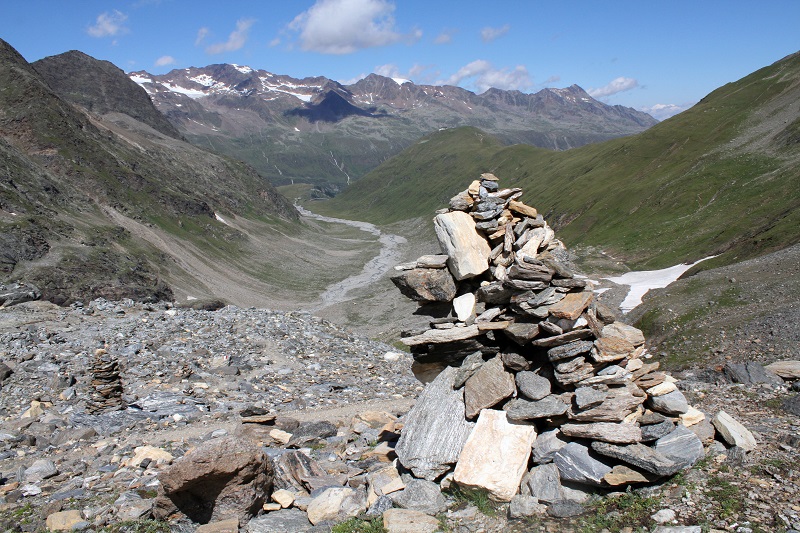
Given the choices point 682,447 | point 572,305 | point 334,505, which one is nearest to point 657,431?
point 682,447

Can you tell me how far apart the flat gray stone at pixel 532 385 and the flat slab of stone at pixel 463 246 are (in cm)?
408

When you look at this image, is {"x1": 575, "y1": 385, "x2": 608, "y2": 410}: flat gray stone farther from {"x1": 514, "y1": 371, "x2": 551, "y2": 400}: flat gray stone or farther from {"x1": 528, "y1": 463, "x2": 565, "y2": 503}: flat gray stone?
{"x1": 528, "y1": 463, "x2": 565, "y2": 503}: flat gray stone

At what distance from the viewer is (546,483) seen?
1447cm

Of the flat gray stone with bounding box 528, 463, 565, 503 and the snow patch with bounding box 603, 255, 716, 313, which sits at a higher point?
the flat gray stone with bounding box 528, 463, 565, 503

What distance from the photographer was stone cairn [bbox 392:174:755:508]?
14.5 m

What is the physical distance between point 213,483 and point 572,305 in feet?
36.7

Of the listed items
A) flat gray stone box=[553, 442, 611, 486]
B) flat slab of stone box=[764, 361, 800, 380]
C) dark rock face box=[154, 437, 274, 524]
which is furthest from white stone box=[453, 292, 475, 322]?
flat slab of stone box=[764, 361, 800, 380]

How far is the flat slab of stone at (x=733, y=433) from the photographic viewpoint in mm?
14656

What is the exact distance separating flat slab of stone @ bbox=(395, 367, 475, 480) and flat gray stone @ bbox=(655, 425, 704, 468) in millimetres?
5255

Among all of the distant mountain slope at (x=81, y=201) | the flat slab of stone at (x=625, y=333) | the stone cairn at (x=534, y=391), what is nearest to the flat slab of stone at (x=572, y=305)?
the stone cairn at (x=534, y=391)

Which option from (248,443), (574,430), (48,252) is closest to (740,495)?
(574,430)

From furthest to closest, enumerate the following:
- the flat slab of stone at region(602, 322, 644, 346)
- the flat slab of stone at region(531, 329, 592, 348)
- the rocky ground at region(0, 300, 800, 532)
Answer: the flat slab of stone at region(602, 322, 644, 346) < the flat slab of stone at region(531, 329, 592, 348) < the rocky ground at region(0, 300, 800, 532)

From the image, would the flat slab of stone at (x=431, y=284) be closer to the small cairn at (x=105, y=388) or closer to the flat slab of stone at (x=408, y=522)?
the flat slab of stone at (x=408, y=522)

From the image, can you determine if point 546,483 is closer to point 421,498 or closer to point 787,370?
point 421,498
